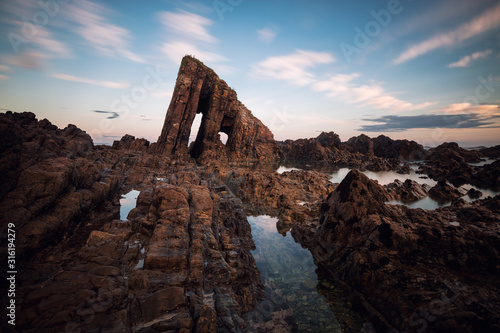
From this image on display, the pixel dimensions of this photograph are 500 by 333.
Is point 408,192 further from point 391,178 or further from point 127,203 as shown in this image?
point 127,203

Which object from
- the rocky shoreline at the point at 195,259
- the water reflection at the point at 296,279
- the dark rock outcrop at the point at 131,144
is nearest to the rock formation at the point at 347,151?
the dark rock outcrop at the point at 131,144

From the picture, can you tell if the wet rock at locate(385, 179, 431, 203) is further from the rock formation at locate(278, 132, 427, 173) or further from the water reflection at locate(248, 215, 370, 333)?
the rock formation at locate(278, 132, 427, 173)

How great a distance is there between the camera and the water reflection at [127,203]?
15.5m

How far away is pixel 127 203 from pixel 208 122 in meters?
67.0

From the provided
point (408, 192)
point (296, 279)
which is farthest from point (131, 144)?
point (408, 192)

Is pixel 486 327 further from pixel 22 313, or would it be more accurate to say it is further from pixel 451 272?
pixel 22 313

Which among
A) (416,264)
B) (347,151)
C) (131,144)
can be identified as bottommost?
(416,264)

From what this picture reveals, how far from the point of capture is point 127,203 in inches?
708

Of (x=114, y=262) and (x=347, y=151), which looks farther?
(x=347, y=151)

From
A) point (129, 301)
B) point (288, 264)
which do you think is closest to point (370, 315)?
point (288, 264)

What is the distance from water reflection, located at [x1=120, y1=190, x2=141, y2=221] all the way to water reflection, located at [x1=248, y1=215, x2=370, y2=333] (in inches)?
426

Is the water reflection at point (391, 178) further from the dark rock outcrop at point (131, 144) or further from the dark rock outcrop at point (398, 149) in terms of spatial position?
the dark rock outcrop at point (398, 149)

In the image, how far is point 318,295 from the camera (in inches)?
436

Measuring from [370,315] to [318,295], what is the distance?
262 cm
